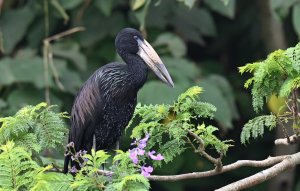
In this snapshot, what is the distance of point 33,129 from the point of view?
4.59m

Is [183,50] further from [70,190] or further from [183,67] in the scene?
[70,190]

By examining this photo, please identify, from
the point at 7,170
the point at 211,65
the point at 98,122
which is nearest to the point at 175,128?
the point at 7,170

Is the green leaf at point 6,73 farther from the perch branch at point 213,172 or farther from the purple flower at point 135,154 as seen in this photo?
the purple flower at point 135,154

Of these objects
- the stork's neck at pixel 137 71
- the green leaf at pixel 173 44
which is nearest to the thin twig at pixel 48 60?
the green leaf at pixel 173 44

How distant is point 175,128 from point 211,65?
407 centimetres

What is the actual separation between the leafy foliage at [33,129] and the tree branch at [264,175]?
0.97m

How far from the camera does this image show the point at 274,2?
6711mm

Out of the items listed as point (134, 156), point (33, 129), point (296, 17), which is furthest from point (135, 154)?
point (296, 17)

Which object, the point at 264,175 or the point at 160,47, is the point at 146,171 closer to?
the point at 264,175

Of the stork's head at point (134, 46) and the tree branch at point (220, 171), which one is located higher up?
the stork's head at point (134, 46)

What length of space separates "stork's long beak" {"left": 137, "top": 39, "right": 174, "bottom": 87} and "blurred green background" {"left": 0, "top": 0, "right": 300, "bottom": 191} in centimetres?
79

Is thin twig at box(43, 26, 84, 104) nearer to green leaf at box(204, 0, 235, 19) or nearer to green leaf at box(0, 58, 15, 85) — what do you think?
green leaf at box(0, 58, 15, 85)

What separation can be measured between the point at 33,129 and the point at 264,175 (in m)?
1.14

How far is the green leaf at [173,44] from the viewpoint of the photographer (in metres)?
7.19
